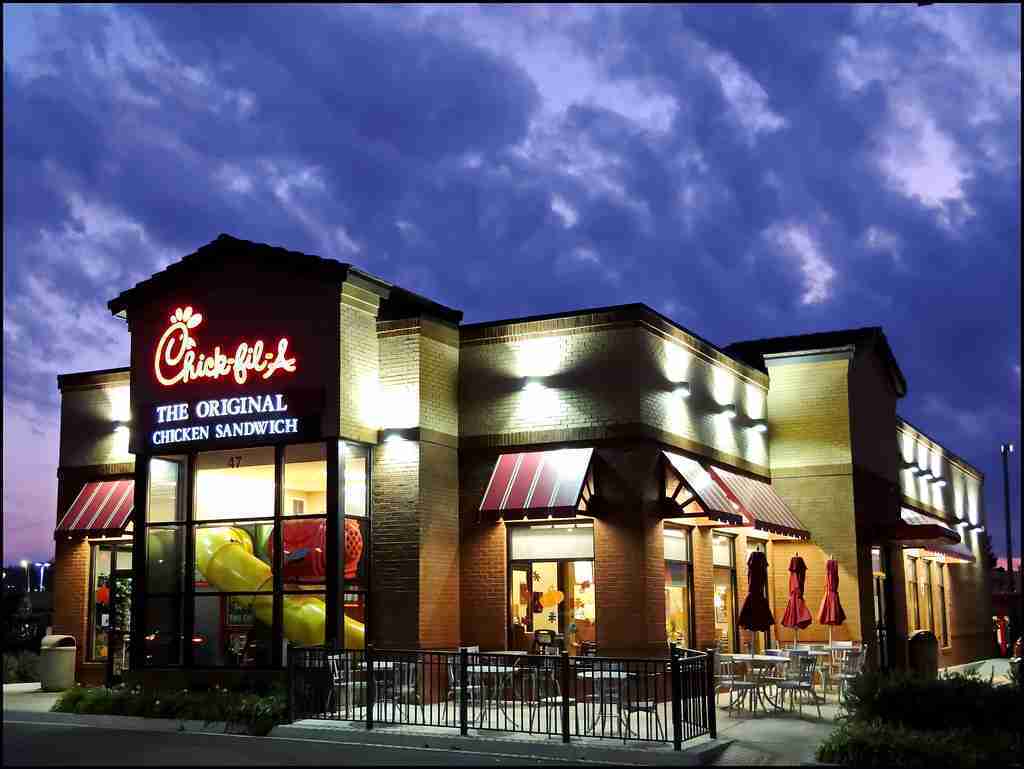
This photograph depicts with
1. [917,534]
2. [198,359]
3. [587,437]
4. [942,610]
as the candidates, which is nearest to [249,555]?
[198,359]

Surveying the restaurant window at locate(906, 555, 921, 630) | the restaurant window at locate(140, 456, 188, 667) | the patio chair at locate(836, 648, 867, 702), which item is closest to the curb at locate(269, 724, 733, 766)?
the restaurant window at locate(140, 456, 188, 667)

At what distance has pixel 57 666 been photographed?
1018 inches

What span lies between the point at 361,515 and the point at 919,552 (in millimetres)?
18828

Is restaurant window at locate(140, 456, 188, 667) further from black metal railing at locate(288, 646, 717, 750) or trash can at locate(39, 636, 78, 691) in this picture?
trash can at locate(39, 636, 78, 691)

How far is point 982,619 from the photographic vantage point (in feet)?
142

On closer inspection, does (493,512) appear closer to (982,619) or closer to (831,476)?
(831,476)

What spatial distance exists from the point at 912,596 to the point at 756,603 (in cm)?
1394

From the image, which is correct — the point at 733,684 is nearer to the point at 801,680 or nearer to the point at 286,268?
the point at 801,680

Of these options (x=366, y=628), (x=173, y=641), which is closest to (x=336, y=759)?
(x=366, y=628)

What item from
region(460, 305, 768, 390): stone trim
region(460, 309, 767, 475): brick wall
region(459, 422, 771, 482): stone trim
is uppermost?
region(460, 305, 768, 390): stone trim

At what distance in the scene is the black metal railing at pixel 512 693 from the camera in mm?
16797

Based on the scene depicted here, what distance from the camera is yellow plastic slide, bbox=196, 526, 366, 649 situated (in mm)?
21578

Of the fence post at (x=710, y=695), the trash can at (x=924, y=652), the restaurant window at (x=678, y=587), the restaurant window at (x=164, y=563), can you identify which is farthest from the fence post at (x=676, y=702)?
the trash can at (x=924, y=652)

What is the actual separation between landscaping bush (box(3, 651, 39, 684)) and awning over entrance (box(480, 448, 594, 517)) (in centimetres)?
1243
